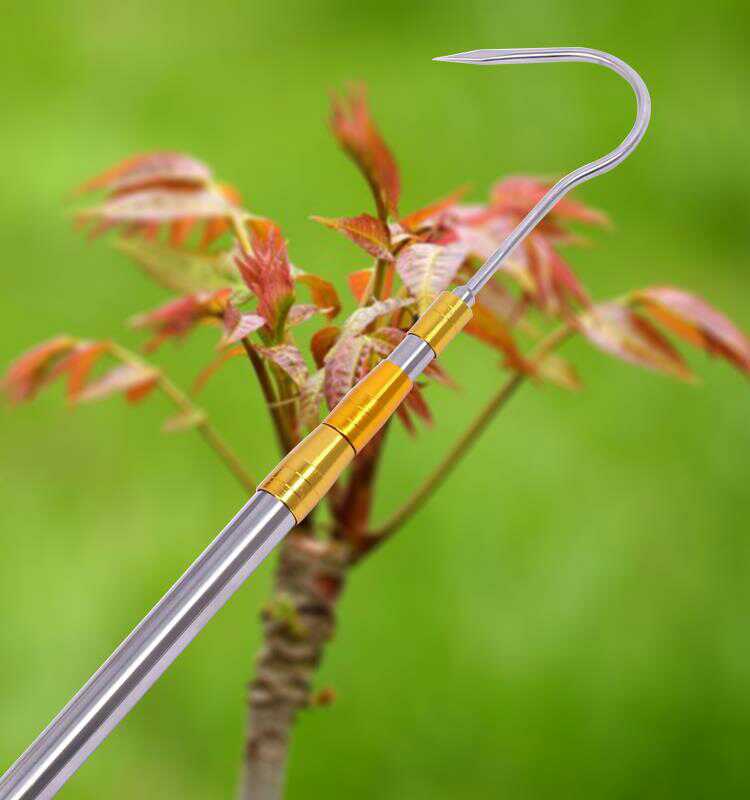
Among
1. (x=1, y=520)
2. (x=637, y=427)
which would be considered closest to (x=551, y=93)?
(x=637, y=427)

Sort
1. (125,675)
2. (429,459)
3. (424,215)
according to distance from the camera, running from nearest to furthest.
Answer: (125,675) < (424,215) < (429,459)

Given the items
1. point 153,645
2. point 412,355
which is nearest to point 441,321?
point 412,355

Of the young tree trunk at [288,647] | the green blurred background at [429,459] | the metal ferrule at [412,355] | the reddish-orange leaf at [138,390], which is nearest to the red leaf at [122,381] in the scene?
the reddish-orange leaf at [138,390]

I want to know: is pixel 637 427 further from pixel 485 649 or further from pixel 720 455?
pixel 485 649

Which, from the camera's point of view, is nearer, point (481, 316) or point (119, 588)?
point (481, 316)

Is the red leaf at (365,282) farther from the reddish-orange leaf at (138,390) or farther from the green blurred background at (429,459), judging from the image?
the green blurred background at (429,459)

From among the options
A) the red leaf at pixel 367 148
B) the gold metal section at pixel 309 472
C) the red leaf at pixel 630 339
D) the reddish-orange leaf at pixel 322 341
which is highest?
the red leaf at pixel 367 148

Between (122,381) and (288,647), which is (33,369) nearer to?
(122,381)
